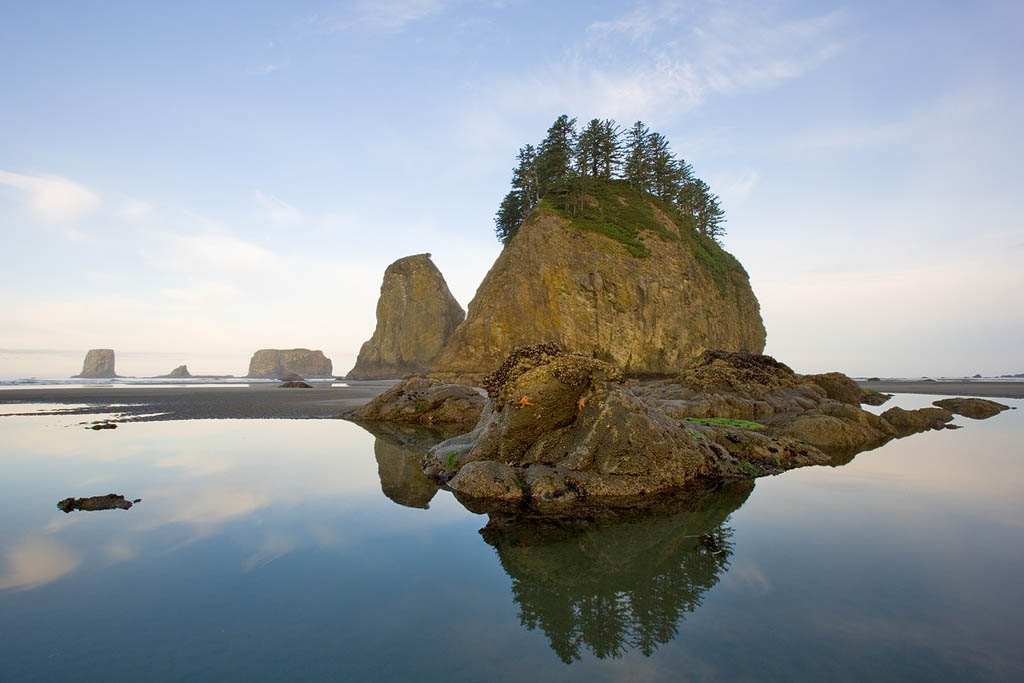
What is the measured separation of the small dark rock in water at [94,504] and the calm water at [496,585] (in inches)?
10.4

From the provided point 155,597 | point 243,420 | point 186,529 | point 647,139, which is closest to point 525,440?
point 186,529

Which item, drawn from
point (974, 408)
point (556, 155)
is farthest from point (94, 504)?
point (556, 155)

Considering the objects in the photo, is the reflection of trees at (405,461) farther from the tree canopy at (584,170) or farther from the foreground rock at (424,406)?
the tree canopy at (584,170)

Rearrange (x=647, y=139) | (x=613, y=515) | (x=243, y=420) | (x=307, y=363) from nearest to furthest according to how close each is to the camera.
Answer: (x=613, y=515)
(x=243, y=420)
(x=647, y=139)
(x=307, y=363)

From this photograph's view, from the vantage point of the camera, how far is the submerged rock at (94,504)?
770 centimetres

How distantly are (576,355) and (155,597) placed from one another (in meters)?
7.95

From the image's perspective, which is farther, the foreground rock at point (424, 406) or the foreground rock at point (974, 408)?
the foreground rock at point (974, 408)

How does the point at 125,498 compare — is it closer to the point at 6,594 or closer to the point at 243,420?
the point at 6,594

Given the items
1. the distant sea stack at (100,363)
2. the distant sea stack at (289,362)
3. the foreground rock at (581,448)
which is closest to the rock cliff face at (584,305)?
the foreground rock at (581,448)

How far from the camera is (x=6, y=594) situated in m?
4.75

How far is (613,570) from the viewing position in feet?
17.6

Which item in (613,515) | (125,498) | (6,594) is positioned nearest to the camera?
(6,594)

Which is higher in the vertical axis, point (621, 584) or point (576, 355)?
point (576, 355)

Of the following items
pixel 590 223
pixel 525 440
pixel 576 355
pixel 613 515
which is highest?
pixel 590 223
